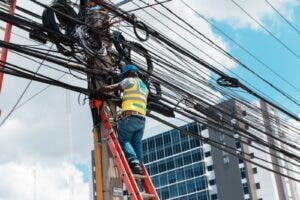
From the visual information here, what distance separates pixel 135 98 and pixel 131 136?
533 millimetres

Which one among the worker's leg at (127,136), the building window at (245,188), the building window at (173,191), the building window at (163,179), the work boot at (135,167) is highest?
the building window at (163,179)

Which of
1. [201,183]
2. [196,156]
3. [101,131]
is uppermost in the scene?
[196,156]

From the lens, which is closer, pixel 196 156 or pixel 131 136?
pixel 131 136

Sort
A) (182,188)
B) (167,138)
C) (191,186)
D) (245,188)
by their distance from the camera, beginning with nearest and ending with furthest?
(245,188), (191,186), (182,188), (167,138)

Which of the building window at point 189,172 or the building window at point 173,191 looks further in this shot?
the building window at point 189,172

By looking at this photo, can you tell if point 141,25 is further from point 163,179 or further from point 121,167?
point 163,179

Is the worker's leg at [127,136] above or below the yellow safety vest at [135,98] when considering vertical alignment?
below

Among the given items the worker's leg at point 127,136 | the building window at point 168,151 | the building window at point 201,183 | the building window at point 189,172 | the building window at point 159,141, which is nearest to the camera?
the worker's leg at point 127,136

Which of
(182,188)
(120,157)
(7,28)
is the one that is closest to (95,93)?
(120,157)

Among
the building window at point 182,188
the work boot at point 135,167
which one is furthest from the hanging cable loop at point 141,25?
the building window at point 182,188

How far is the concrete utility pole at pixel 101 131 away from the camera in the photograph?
6.58 meters

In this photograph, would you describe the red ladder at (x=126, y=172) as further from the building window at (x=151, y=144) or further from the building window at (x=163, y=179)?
the building window at (x=151, y=144)

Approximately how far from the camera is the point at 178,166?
72.3m

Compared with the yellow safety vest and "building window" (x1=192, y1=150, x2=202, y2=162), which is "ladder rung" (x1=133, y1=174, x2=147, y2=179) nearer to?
the yellow safety vest
